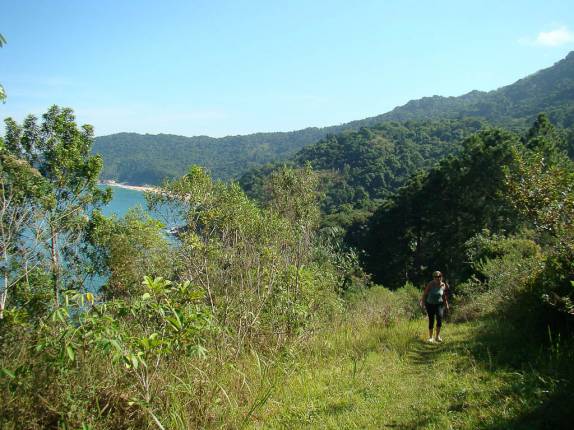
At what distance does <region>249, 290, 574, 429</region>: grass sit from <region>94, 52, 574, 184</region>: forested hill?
289ft

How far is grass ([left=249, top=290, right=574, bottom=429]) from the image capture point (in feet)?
12.4

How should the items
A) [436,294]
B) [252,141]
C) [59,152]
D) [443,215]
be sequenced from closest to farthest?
[436,294] → [59,152] → [443,215] → [252,141]

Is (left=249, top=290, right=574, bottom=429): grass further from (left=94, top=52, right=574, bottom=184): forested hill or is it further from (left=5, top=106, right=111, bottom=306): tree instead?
(left=94, top=52, right=574, bottom=184): forested hill

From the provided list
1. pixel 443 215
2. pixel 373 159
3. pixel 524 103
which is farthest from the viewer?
pixel 524 103

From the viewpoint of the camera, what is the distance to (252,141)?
160 m

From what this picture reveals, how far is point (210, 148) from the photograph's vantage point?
150 meters

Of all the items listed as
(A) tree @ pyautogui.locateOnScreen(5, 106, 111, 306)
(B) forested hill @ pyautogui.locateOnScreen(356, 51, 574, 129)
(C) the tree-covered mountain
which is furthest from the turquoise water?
(B) forested hill @ pyautogui.locateOnScreen(356, 51, 574, 129)

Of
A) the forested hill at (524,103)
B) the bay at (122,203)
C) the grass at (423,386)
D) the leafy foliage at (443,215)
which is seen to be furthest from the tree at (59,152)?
the forested hill at (524,103)

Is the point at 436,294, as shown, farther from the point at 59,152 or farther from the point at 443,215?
the point at 443,215

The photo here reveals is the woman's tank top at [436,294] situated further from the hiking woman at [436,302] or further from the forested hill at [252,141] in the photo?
the forested hill at [252,141]

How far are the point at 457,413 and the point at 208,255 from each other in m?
4.25

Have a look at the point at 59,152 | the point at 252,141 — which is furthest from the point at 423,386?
the point at 252,141

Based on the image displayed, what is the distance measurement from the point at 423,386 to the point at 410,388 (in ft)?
0.52

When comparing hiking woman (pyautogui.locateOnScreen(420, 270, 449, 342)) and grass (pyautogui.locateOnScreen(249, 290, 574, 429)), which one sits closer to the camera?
grass (pyautogui.locateOnScreen(249, 290, 574, 429))
